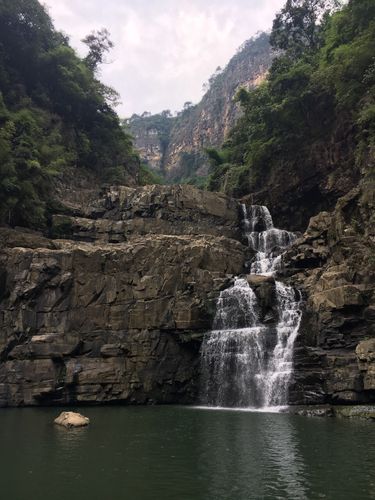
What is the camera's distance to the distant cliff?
129m

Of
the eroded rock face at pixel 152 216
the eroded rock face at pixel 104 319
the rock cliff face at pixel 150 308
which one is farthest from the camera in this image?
the eroded rock face at pixel 152 216

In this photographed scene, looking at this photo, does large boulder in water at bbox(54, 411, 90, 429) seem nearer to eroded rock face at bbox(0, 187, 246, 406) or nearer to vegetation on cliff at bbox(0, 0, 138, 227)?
eroded rock face at bbox(0, 187, 246, 406)

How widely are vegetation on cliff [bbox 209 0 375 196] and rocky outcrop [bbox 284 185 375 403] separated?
20.0ft

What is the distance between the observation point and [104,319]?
120 ft

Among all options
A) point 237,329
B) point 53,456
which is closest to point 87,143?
point 237,329

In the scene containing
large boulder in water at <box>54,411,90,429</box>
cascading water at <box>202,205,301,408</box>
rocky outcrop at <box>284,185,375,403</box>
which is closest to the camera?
large boulder in water at <box>54,411,90,429</box>

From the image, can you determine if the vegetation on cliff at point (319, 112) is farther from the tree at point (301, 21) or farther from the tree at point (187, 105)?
the tree at point (187, 105)

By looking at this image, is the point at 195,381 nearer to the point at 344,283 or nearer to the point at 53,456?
the point at 344,283

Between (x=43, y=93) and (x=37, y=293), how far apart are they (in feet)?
106

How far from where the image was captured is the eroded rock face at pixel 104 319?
33.9 metres

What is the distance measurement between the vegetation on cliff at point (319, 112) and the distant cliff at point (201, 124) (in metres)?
65.4

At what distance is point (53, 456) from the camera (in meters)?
16.5

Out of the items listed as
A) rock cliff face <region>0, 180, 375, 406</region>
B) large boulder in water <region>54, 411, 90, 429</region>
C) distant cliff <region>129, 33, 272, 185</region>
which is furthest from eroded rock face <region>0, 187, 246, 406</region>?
distant cliff <region>129, 33, 272, 185</region>

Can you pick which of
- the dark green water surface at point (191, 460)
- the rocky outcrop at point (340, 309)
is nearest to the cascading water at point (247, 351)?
the rocky outcrop at point (340, 309)
